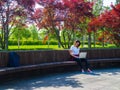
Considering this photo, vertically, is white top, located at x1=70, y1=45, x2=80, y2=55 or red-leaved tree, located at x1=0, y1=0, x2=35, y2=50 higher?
red-leaved tree, located at x1=0, y1=0, x2=35, y2=50

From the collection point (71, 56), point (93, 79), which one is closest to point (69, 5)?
point (71, 56)

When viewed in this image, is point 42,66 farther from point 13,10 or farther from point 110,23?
point 110,23

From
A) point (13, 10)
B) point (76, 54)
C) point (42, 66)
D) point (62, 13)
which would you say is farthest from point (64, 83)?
point (62, 13)

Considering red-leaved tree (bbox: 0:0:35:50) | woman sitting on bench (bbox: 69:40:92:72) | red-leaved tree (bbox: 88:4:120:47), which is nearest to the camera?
woman sitting on bench (bbox: 69:40:92:72)

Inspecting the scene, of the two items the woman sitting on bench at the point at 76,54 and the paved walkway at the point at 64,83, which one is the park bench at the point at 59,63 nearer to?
the woman sitting on bench at the point at 76,54

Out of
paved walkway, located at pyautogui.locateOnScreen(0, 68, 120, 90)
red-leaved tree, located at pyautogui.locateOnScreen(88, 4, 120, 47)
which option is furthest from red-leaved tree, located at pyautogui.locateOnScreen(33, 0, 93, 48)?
paved walkway, located at pyautogui.locateOnScreen(0, 68, 120, 90)

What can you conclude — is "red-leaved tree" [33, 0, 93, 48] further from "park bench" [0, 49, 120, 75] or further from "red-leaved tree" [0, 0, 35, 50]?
"park bench" [0, 49, 120, 75]

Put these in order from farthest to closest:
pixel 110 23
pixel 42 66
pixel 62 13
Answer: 1. pixel 62 13
2. pixel 110 23
3. pixel 42 66

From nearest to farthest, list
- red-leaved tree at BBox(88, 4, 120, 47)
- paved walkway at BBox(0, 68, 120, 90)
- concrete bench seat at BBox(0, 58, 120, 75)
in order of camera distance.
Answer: paved walkway at BBox(0, 68, 120, 90), concrete bench seat at BBox(0, 58, 120, 75), red-leaved tree at BBox(88, 4, 120, 47)

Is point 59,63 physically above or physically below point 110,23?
below

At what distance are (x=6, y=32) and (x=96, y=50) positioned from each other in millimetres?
5397

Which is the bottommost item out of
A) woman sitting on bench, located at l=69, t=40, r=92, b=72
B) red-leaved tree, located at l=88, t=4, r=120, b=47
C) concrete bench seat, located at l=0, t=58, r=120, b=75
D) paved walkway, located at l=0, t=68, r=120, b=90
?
paved walkway, located at l=0, t=68, r=120, b=90

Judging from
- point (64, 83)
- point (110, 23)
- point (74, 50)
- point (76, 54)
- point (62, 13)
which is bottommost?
point (64, 83)

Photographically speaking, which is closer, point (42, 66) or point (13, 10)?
point (42, 66)
